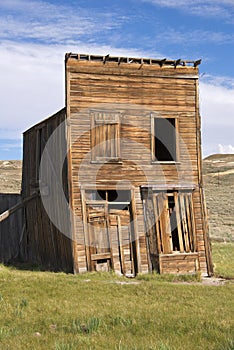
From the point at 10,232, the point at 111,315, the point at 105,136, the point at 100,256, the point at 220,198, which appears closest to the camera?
the point at 111,315

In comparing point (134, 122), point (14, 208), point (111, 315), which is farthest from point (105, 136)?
point (111, 315)

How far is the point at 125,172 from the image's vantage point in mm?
19266

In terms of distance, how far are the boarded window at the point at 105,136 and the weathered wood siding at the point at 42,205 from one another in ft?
3.64

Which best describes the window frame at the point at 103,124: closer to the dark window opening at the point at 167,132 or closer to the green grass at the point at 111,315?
the dark window opening at the point at 167,132

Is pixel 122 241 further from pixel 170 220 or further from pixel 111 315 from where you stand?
pixel 111 315

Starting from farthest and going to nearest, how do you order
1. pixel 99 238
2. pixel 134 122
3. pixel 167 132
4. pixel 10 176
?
pixel 10 176
pixel 167 132
pixel 134 122
pixel 99 238

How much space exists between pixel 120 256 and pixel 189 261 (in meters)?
2.54

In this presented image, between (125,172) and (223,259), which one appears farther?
(223,259)

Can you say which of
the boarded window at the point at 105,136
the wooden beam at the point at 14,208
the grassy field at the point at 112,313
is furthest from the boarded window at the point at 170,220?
the wooden beam at the point at 14,208

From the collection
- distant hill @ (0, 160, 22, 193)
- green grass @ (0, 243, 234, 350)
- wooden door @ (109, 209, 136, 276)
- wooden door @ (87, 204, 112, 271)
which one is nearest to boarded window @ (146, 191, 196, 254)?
wooden door @ (109, 209, 136, 276)

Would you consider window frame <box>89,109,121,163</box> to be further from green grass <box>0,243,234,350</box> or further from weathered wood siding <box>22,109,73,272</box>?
green grass <box>0,243,234,350</box>

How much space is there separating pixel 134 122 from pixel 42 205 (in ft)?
16.8

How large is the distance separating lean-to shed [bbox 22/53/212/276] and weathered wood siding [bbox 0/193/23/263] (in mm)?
2711

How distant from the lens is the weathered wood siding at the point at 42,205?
19219 millimetres
